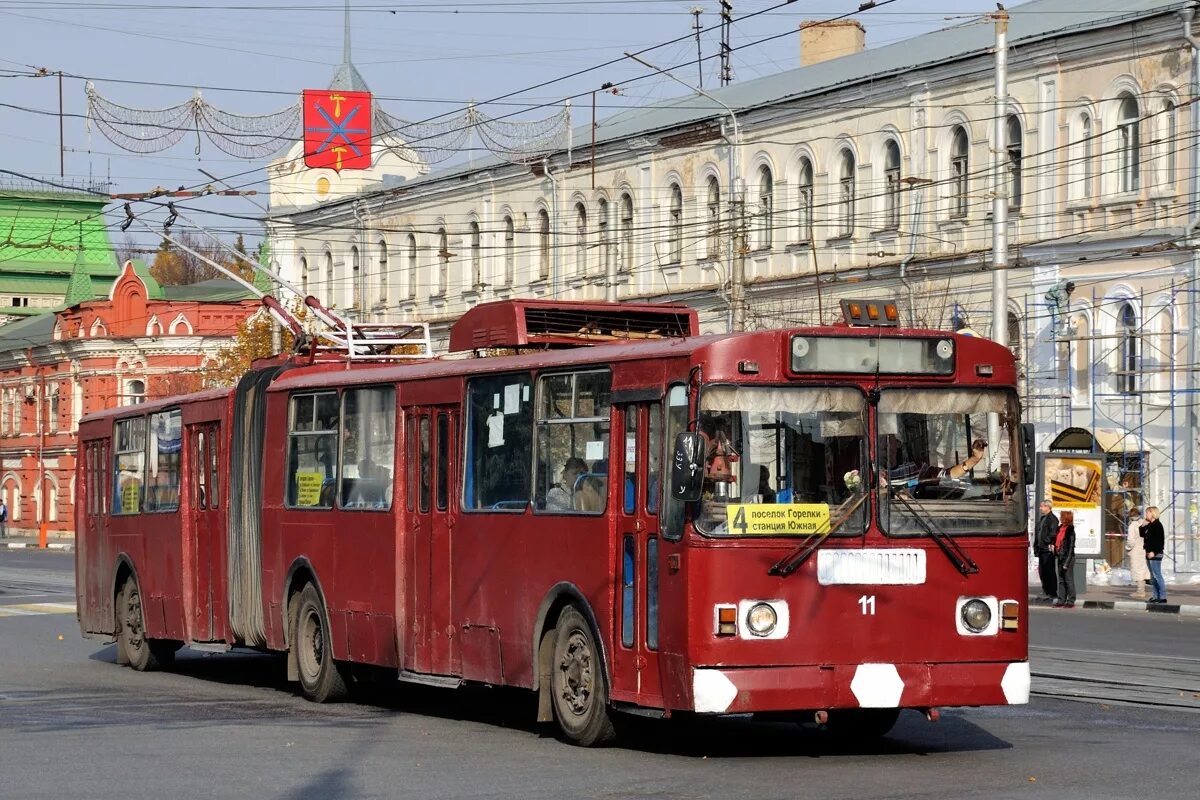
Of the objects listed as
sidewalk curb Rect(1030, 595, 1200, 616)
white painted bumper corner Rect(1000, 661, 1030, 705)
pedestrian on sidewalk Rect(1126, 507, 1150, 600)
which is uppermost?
white painted bumper corner Rect(1000, 661, 1030, 705)

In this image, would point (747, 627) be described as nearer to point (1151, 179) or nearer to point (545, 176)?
point (1151, 179)

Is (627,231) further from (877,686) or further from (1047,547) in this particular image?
(877,686)

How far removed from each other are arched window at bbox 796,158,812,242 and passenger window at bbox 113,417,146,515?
26.1m

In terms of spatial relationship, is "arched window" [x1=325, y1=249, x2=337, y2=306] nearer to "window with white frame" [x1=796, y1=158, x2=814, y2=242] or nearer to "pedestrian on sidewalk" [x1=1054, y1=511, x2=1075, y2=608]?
"window with white frame" [x1=796, y1=158, x2=814, y2=242]

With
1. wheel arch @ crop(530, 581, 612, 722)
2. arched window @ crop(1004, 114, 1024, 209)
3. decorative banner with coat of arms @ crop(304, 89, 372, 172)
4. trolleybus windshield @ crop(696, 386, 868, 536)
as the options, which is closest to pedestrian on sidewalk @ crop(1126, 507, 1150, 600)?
arched window @ crop(1004, 114, 1024, 209)

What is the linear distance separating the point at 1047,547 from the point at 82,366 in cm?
6087

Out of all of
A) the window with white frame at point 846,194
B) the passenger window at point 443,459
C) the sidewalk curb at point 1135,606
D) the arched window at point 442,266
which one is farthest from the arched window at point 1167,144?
the arched window at point 442,266

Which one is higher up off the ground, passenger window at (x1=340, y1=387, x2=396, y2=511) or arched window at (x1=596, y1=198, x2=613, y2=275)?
arched window at (x1=596, y1=198, x2=613, y2=275)

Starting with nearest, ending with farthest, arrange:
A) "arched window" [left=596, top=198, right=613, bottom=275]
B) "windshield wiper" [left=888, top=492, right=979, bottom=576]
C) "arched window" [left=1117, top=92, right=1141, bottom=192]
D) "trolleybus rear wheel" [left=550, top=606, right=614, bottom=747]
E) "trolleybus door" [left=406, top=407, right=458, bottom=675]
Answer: "windshield wiper" [left=888, top=492, right=979, bottom=576], "trolleybus rear wheel" [left=550, top=606, right=614, bottom=747], "trolleybus door" [left=406, top=407, right=458, bottom=675], "arched window" [left=1117, top=92, right=1141, bottom=192], "arched window" [left=596, top=198, right=613, bottom=275]

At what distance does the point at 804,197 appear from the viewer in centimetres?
4722

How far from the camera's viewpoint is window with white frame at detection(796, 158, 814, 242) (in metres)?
46.9

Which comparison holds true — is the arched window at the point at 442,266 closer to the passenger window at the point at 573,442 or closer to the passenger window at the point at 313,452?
the passenger window at the point at 313,452

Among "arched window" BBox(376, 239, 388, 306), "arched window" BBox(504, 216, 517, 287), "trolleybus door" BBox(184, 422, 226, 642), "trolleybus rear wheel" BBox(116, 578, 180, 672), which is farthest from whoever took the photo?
"arched window" BBox(376, 239, 388, 306)

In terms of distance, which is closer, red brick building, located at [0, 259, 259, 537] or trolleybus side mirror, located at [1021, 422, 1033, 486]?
trolleybus side mirror, located at [1021, 422, 1033, 486]
